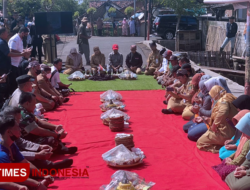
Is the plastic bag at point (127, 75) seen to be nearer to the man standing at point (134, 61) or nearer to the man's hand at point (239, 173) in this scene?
the man standing at point (134, 61)

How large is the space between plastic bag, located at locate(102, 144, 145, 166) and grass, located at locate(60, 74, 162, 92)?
18.2 feet

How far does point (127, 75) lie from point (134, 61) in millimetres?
1297

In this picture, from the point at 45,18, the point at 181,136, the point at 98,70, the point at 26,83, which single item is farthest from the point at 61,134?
the point at 45,18

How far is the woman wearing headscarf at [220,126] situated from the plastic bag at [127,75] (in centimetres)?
653

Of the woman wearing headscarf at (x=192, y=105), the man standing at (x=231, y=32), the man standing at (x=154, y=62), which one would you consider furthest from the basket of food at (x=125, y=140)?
the man standing at (x=231, y=32)

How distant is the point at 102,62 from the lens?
43.9ft

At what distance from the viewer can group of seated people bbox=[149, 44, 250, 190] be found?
15.1 ft

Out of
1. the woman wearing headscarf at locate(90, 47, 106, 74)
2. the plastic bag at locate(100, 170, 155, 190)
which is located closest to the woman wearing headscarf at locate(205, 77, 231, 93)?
the plastic bag at locate(100, 170, 155, 190)

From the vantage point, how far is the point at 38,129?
5.50 m

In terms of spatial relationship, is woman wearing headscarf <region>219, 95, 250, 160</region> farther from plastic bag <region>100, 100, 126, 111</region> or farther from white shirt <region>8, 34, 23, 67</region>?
white shirt <region>8, 34, 23, 67</region>

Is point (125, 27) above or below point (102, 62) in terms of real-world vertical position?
above

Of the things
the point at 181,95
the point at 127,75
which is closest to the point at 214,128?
the point at 181,95

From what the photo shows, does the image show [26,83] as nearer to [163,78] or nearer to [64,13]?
[163,78]

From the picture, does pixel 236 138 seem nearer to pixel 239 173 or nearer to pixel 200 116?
pixel 239 173
